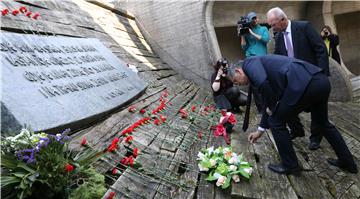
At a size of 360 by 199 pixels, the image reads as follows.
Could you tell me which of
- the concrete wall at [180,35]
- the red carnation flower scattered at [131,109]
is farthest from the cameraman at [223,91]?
the concrete wall at [180,35]

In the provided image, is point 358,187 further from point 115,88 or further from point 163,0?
point 163,0

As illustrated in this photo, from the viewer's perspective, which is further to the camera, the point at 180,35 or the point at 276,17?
the point at 180,35

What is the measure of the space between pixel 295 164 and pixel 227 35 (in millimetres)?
7241

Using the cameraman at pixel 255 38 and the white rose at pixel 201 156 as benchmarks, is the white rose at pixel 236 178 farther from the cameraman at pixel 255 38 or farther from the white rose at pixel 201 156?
the cameraman at pixel 255 38

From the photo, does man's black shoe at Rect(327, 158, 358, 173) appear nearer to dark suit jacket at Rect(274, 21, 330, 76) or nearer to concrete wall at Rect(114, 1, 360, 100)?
dark suit jacket at Rect(274, 21, 330, 76)

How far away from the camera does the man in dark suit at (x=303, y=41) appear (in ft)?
12.4

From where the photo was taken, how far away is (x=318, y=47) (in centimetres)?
381

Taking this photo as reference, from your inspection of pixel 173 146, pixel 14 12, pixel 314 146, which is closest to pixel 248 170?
pixel 173 146

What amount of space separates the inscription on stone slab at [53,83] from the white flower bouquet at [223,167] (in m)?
1.05

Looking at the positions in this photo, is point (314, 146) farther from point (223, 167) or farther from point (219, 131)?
point (223, 167)

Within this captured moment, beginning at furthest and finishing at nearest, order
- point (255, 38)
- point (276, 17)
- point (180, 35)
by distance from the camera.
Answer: point (180, 35) < point (255, 38) < point (276, 17)

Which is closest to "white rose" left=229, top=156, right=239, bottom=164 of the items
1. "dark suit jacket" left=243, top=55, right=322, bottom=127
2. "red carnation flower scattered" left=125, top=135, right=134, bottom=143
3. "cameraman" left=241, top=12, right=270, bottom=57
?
"dark suit jacket" left=243, top=55, right=322, bottom=127

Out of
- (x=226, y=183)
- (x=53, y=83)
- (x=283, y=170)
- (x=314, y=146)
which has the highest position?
(x=53, y=83)

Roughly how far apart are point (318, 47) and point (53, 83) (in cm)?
281
